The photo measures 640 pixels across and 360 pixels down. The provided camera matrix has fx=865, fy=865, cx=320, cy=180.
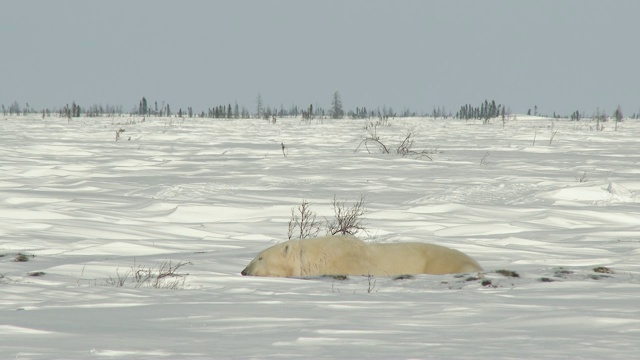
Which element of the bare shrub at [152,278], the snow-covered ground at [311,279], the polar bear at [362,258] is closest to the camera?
the snow-covered ground at [311,279]

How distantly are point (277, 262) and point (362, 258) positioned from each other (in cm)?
59

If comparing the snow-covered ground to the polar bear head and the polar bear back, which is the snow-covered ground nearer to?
the polar bear head

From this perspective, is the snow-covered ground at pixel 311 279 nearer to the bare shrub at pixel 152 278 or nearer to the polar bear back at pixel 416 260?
the bare shrub at pixel 152 278

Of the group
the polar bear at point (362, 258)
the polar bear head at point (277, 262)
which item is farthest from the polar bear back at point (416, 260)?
the polar bear head at point (277, 262)

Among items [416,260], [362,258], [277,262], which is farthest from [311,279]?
[416,260]

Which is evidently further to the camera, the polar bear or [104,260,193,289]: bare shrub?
the polar bear

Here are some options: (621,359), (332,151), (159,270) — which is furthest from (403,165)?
(621,359)

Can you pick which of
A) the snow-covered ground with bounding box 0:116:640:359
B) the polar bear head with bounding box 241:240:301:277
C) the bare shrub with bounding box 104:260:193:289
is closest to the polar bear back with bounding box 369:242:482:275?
the snow-covered ground with bounding box 0:116:640:359

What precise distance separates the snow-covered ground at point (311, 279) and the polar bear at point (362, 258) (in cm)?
31

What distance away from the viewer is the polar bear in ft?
18.3

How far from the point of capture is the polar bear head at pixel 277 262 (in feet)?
17.5

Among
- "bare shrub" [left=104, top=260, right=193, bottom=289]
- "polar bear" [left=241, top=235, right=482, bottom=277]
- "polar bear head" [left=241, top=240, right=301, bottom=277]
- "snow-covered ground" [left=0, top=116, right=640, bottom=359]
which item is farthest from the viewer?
"polar bear" [left=241, top=235, right=482, bottom=277]

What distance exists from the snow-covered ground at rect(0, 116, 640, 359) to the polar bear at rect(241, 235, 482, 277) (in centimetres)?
31

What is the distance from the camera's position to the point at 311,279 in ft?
17.4
